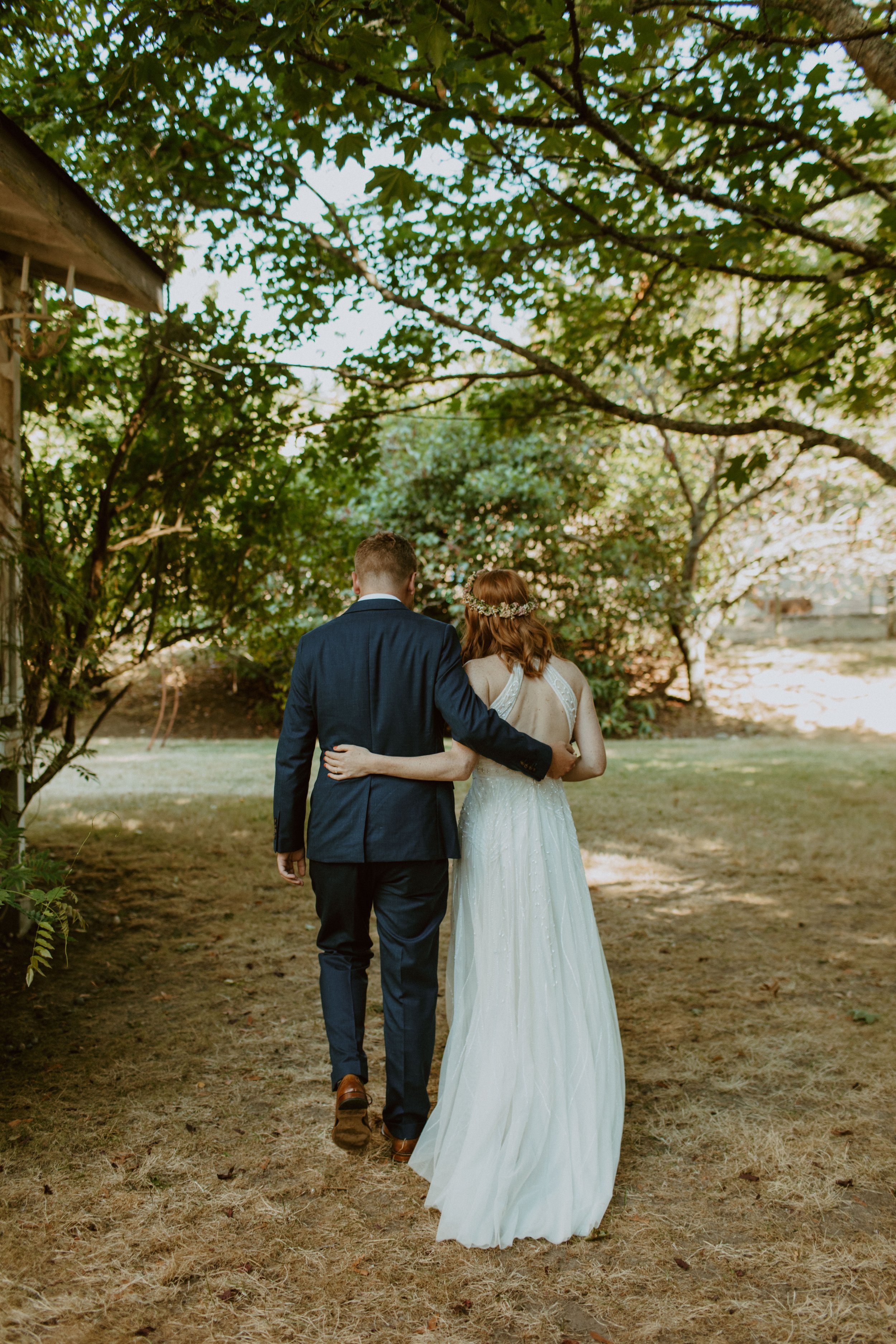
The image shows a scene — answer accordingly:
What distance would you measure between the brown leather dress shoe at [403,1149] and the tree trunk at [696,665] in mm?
13105

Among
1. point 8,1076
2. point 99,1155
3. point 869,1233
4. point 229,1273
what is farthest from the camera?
point 8,1076

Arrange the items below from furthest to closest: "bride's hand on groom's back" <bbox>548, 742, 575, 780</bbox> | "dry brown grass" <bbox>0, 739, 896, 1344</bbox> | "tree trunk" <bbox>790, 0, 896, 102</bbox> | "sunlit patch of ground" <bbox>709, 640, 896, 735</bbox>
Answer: "sunlit patch of ground" <bbox>709, 640, 896, 735</bbox> → "tree trunk" <bbox>790, 0, 896, 102</bbox> → "bride's hand on groom's back" <bbox>548, 742, 575, 780</bbox> → "dry brown grass" <bbox>0, 739, 896, 1344</bbox>

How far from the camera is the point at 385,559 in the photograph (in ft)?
10.6

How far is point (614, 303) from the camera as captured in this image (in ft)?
24.8

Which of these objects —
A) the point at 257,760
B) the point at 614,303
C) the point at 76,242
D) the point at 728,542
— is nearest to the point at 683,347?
the point at 614,303

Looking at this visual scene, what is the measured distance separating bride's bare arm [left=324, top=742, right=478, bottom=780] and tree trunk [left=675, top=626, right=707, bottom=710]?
42.8 ft

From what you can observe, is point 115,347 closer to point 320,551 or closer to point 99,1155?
point 320,551

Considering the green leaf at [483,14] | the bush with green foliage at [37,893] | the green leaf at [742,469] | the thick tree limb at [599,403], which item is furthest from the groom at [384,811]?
the green leaf at [742,469]

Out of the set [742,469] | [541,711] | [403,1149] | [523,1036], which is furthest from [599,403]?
[403,1149]

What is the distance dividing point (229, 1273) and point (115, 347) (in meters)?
5.60

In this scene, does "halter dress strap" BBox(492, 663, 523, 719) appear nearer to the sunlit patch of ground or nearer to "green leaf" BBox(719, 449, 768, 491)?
"green leaf" BBox(719, 449, 768, 491)

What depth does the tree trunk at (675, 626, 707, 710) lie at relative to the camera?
15.6m

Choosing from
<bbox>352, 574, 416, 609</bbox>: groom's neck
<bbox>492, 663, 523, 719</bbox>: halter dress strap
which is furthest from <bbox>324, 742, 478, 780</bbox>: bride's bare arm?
<bbox>352, 574, 416, 609</bbox>: groom's neck

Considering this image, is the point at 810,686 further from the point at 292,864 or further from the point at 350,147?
the point at 292,864
